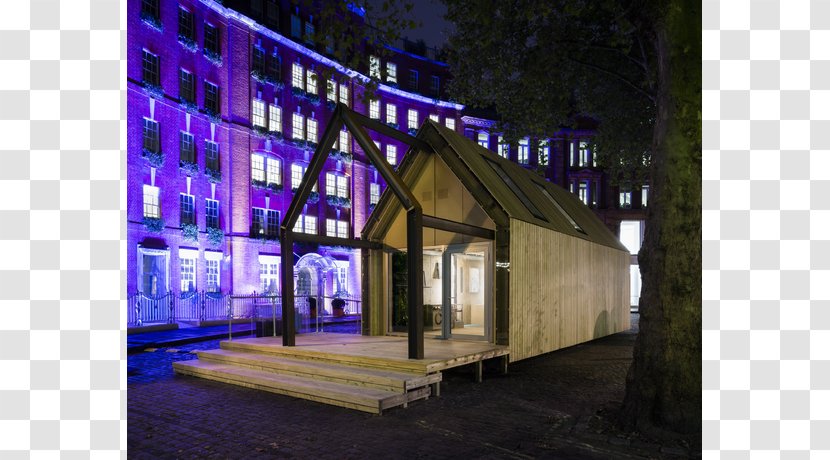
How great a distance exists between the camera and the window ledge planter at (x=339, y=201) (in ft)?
111

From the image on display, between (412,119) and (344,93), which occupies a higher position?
(344,93)

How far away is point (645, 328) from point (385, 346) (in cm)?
597

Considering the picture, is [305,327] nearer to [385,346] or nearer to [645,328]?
[385,346]

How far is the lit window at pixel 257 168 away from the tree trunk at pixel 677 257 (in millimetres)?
25533

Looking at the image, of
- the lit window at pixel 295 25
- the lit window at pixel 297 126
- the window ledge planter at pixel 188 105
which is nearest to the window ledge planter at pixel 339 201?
the lit window at pixel 297 126

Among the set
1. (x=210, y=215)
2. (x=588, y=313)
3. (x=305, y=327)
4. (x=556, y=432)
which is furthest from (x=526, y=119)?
(x=210, y=215)

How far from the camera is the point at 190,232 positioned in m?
25.3

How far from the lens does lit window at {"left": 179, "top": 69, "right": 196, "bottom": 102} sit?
1013 inches

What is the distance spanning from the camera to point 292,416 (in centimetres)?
796

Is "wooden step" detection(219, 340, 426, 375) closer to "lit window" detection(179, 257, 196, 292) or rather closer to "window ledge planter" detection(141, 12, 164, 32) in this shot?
"lit window" detection(179, 257, 196, 292)

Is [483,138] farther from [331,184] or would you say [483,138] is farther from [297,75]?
[297,75]

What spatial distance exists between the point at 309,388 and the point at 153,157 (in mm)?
18788

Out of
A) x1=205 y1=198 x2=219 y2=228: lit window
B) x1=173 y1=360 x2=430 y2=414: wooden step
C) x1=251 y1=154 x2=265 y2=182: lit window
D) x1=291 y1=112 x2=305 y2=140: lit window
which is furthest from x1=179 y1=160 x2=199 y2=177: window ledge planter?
x1=173 y1=360 x2=430 y2=414: wooden step

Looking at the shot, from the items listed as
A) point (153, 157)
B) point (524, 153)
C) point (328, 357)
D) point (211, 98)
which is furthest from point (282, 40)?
point (328, 357)
